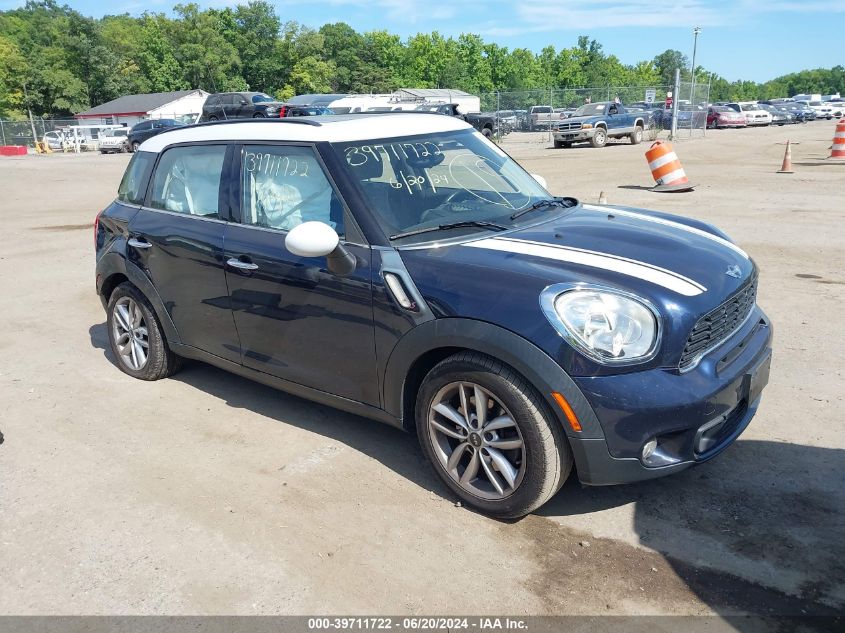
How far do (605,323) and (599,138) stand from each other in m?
28.4

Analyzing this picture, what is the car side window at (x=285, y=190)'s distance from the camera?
12.8 ft

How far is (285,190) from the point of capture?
162 inches

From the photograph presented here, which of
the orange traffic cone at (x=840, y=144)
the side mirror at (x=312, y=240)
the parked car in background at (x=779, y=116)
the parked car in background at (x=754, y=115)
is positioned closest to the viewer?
the side mirror at (x=312, y=240)

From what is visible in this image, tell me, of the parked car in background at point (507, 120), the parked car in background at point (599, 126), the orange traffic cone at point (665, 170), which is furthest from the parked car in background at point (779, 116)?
the orange traffic cone at point (665, 170)

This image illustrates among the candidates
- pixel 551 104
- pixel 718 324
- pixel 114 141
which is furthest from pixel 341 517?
pixel 114 141

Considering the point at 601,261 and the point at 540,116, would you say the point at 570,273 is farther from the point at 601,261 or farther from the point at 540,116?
the point at 540,116

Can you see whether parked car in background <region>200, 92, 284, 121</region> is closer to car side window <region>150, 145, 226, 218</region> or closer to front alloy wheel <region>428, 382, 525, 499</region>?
car side window <region>150, 145, 226, 218</region>

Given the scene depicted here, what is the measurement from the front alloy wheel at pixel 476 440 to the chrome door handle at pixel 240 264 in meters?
1.40

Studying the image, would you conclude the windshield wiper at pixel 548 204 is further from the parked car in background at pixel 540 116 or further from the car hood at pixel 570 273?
the parked car in background at pixel 540 116

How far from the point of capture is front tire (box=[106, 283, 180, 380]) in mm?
5148

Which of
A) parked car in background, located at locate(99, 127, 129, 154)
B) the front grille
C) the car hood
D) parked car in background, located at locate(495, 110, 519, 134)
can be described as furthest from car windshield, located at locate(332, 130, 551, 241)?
parked car in background, located at locate(99, 127, 129, 154)

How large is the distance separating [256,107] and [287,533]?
30.5 metres

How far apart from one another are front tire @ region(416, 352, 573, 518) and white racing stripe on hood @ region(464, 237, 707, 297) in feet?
1.90

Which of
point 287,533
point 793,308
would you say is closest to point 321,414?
point 287,533
